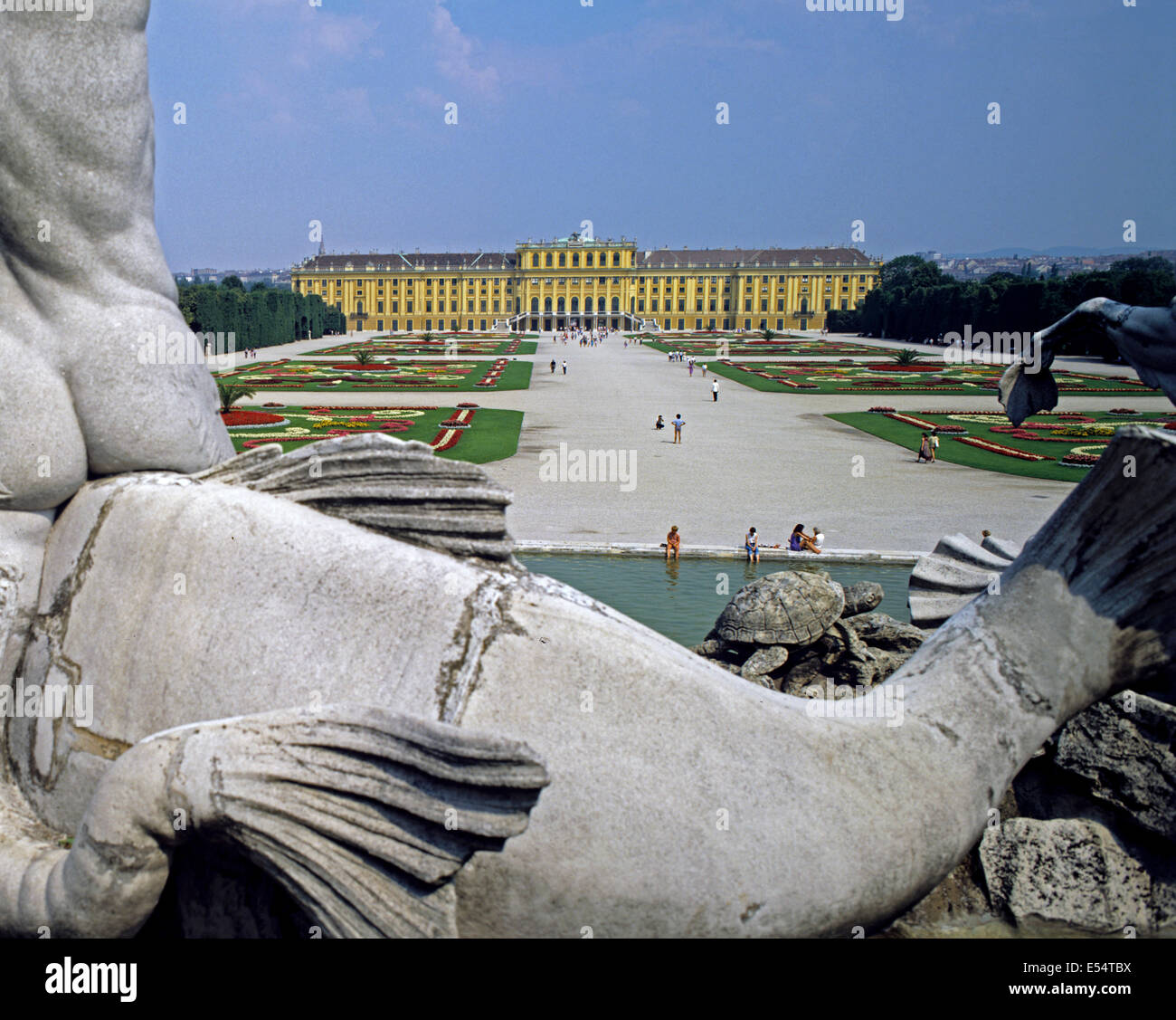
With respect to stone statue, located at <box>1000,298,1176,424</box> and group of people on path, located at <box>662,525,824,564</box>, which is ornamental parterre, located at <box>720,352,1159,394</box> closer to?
group of people on path, located at <box>662,525,824,564</box>

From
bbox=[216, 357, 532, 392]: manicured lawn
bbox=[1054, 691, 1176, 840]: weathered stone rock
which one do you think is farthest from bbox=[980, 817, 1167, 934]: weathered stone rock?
bbox=[216, 357, 532, 392]: manicured lawn

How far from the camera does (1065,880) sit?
3195 mm

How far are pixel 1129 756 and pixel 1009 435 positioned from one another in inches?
826

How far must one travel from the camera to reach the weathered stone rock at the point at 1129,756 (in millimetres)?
3354

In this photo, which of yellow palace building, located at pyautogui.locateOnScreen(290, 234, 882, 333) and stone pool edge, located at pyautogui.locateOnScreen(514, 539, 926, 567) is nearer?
stone pool edge, located at pyautogui.locateOnScreen(514, 539, 926, 567)

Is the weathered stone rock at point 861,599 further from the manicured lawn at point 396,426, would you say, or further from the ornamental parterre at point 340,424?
the ornamental parterre at point 340,424

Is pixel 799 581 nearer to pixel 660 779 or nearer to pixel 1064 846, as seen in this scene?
pixel 1064 846

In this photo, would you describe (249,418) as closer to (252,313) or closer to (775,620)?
(775,620)

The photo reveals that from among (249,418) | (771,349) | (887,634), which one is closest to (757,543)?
(887,634)

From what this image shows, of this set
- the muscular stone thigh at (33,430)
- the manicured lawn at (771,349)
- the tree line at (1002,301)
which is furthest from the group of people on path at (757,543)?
the manicured lawn at (771,349)

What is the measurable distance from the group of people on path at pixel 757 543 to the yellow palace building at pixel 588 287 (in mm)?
101815

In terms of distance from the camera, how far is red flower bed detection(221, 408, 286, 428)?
2256 centimetres

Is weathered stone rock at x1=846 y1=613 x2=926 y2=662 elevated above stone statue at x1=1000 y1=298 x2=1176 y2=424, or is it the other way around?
stone statue at x1=1000 y1=298 x2=1176 y2=424
